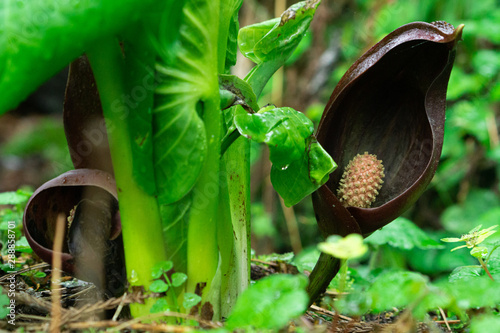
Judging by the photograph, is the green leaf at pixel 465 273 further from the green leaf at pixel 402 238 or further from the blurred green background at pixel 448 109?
the blurred green background at pixel 448 109

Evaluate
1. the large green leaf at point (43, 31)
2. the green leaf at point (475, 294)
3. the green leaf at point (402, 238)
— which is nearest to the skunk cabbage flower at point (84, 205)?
the large green leaf at point (43, 31)

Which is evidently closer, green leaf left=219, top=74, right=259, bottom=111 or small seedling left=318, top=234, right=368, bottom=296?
small seedling left=318, top=234, right=368, bottom=296

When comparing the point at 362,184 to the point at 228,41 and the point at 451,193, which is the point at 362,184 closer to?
the point at 228,41

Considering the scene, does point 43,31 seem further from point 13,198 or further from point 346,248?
point 13,198

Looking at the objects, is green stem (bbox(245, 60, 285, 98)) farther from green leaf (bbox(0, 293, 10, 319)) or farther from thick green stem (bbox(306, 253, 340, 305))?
green leaf (bbox(0, 293, 10, 319))

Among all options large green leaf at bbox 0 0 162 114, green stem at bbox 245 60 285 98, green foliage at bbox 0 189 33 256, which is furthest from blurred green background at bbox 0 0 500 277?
large green leaf at bbox 0 0 162 114

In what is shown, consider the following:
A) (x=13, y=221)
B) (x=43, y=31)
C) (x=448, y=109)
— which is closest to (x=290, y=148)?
(x=43, y=31)
